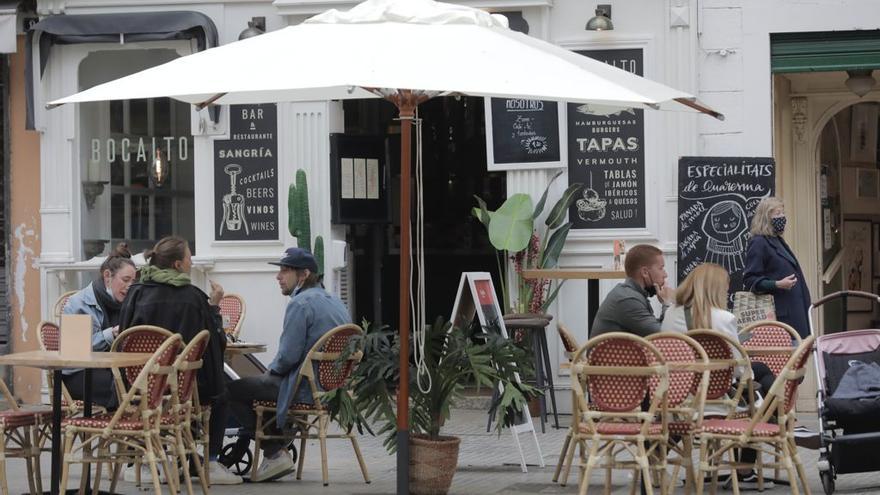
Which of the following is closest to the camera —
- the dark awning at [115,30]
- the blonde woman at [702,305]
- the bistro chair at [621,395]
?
the bistro chair at [621,395]

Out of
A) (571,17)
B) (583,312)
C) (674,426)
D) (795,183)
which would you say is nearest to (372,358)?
(674,426)

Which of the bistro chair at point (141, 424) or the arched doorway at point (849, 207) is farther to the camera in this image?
the arched doorway at point (849, 207)

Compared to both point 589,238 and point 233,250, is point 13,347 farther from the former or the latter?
point 589,238

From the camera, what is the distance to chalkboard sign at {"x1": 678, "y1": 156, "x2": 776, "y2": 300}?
12.6 metres

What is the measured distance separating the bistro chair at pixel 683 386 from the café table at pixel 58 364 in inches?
108

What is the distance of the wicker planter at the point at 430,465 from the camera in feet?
27.9

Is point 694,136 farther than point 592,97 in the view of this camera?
Yes

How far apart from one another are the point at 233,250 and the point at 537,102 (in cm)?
309

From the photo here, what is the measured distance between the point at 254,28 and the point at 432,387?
19.1 ft

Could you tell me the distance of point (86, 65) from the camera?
14.4 meters

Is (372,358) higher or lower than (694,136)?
lower

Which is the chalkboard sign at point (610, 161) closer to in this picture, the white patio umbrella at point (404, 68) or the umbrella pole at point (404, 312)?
the white patio umbrella at point (404, 68)

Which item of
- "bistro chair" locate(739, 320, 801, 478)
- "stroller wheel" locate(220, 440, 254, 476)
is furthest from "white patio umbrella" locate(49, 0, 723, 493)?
"stroller wheel" locate(220, 440, 254, 476)

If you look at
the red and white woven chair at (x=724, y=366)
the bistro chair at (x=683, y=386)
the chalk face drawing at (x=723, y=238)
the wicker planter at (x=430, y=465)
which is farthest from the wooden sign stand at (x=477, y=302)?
the chalk face drawing at (x=723, y=238)
